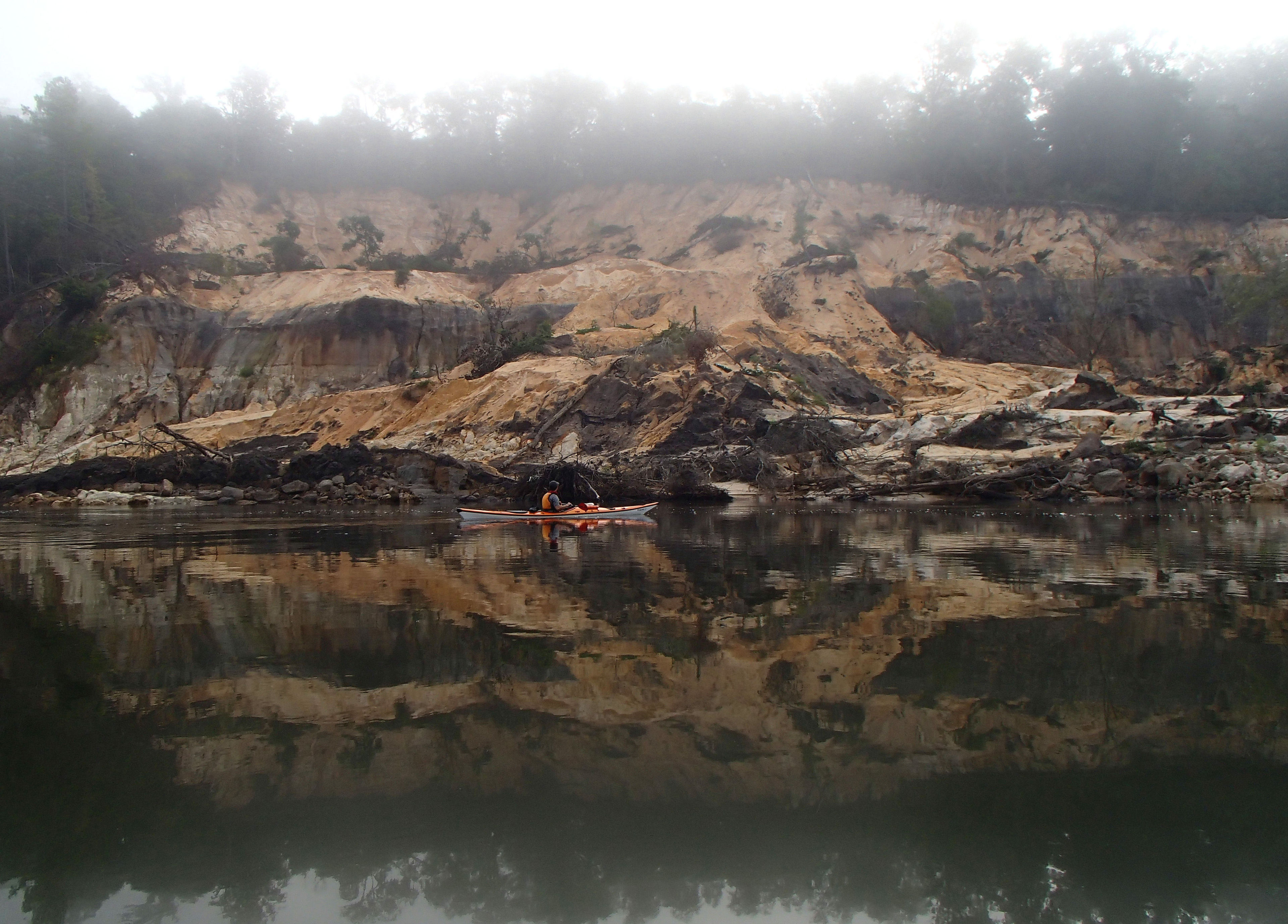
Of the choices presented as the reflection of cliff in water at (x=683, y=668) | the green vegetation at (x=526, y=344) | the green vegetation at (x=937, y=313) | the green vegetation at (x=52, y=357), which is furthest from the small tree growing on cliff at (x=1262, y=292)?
the green vegetation at (x=52, y=357)

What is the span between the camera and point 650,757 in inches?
131

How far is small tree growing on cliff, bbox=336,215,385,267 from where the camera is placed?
2185 inches

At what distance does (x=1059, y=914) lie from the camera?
2.26m

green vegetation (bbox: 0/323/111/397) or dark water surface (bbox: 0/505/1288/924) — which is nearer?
dark water surface (bbox: 0/505/1288/924)

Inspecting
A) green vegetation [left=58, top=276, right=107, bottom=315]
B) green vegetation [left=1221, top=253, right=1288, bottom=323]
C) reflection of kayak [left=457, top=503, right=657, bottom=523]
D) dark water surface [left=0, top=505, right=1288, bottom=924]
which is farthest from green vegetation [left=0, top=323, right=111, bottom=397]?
green vegetation [left=1221, top=253, right=1288, bottom=323]

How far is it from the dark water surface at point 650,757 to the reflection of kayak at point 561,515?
11.5m

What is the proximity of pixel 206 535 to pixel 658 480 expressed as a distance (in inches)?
640

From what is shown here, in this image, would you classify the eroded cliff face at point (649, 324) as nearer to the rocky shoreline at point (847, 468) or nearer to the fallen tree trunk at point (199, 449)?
the rocky shoreline at point (847, 468)

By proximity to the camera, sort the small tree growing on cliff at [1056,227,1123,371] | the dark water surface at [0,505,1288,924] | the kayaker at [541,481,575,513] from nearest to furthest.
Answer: the dark water surface at [0,505,1288,924], the kayaker at [541,481,575,513], the small tree growing on cliff at [1056,227,1123,371]

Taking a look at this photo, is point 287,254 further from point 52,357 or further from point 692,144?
point 692,144

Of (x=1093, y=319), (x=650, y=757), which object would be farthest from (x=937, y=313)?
(x=650, y=757)

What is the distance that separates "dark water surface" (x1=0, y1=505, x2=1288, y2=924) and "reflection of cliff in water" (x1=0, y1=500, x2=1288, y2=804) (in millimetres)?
28

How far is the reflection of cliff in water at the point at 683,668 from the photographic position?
3277 millimetres

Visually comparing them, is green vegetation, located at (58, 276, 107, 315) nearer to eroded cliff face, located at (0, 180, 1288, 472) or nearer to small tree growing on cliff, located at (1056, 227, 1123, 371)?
eroded cliff face, located at (0, 180, 1288, 472)
